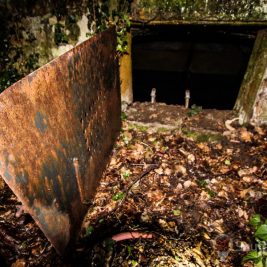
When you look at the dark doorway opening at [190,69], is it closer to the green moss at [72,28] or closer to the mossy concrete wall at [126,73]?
the mossy concrete wall at [126,73]

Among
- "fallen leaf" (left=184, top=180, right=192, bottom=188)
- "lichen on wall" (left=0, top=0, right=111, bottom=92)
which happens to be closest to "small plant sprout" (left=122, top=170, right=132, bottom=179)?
"fallen leaf" (left=184, top=180, right=192, bottom=188)

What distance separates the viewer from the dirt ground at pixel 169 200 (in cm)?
255

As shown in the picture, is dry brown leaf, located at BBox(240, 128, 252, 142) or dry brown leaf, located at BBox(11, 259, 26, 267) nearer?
dry brown leaf, located at BBox(11, 259, 26, 267)

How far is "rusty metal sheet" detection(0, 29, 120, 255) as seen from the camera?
1.44 metres

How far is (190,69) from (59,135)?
5319 mm

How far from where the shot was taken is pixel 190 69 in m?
6.39

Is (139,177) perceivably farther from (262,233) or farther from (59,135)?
(59,135)

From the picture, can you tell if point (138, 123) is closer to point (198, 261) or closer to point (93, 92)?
point (93, 92)

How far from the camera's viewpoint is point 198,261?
2.49 m

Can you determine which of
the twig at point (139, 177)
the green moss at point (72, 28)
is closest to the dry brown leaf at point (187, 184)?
the twig at point (139, 177)

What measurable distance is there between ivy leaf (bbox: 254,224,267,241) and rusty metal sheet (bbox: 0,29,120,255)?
1942 millimetres

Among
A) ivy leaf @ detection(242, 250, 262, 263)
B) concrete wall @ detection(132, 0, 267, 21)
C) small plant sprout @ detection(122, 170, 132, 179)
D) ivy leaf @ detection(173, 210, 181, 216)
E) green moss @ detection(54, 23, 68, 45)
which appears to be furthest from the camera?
green moss @ detection(54, 23, 68, 45)

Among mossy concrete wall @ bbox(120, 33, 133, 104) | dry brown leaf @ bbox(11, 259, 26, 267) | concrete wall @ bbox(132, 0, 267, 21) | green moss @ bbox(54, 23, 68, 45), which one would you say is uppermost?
concrete wall @ bbox(132, 0, 267, 21)

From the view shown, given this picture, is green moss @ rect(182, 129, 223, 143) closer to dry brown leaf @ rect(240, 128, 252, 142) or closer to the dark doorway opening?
dry brown leaf @ rect(240, 128, 252, 142)
